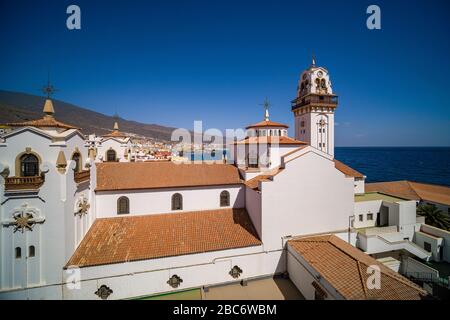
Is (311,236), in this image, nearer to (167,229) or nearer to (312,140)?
(167,229)

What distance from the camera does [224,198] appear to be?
698 inches

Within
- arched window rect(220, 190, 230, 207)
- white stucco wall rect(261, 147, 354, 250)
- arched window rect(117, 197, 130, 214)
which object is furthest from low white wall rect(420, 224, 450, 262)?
arched window rect(117, 197, 130, 214)

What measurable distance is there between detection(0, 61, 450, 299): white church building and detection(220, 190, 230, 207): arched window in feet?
0.34

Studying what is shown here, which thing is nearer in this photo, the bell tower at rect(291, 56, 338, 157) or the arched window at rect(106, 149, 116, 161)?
the arched window at rect(106, 149, 116, 161)

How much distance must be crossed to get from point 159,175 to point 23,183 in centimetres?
824

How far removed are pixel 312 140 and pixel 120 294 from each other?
87.0 feet

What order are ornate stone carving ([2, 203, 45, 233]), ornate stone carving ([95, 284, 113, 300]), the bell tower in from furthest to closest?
the bell tower
ornate stone carving ([95, 284, 113, 300])
ornate stone carving ([2, 203, 45, 233])

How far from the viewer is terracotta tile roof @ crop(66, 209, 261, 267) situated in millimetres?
12695

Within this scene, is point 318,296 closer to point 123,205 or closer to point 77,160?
point 123,205

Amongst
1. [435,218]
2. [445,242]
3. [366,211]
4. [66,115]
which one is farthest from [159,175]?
[66,115]

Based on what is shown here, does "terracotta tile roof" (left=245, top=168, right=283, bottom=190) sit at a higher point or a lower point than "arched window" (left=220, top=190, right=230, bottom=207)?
higher

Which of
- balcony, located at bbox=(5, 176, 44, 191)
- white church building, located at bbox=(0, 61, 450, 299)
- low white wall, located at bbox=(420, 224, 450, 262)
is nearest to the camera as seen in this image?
balcony, located at bbox=(5, 176, 44, 191)

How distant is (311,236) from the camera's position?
51.1 ft

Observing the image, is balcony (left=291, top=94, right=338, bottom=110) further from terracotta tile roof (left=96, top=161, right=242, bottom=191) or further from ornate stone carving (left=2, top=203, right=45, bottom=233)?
ornate stone carving (left=2, top=203, right=45, bottom=233)
